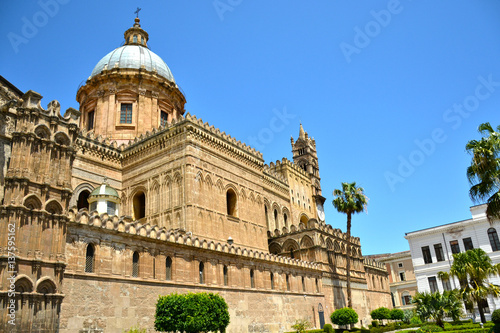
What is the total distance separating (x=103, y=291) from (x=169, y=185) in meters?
11.1

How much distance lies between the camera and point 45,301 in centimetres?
1434

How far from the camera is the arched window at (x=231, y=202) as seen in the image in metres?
30.8

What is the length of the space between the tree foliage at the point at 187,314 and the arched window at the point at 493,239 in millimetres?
33264

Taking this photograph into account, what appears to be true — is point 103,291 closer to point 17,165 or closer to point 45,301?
point 45,301

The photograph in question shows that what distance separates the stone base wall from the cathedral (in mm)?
58

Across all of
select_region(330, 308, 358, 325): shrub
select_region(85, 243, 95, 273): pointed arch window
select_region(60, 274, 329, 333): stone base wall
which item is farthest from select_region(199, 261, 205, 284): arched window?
select_region(330, 308, 358, 325): shrub

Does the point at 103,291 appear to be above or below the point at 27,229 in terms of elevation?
below

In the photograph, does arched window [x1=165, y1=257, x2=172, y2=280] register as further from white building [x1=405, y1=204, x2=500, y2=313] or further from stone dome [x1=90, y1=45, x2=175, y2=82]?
white building [x1=405, y1=204, x2=500, y2=313]

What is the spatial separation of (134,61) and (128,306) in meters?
24.3

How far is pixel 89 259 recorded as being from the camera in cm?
1775

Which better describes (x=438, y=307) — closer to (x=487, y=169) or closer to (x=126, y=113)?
(x=487, y=169)

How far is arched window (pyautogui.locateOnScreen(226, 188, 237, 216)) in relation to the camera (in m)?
30.8

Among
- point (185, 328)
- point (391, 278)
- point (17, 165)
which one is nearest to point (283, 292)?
point (185, 328)

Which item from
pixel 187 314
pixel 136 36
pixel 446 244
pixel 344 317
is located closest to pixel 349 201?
pixel 344 317
